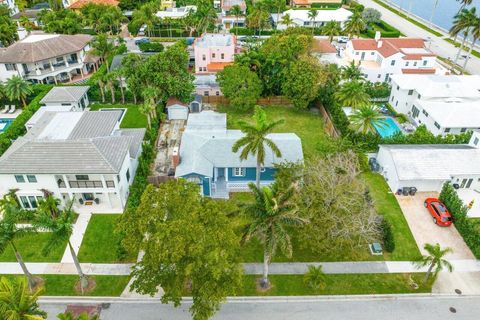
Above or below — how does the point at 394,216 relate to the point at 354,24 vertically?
below

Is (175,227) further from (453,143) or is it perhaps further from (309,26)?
(309,26)

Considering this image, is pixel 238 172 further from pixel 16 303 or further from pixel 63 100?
pixel 63 100

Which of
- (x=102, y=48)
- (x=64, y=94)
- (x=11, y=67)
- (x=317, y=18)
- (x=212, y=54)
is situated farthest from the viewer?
(x=317, y=18)

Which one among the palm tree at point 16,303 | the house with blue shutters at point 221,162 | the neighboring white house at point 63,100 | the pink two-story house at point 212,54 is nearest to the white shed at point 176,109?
the house with blue shutters at point 221,162

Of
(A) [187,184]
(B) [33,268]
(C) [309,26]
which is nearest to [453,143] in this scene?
(A) [187,184]

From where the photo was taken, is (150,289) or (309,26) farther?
(309,26)

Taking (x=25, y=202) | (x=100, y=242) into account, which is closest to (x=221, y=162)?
(x=100, y=242)
